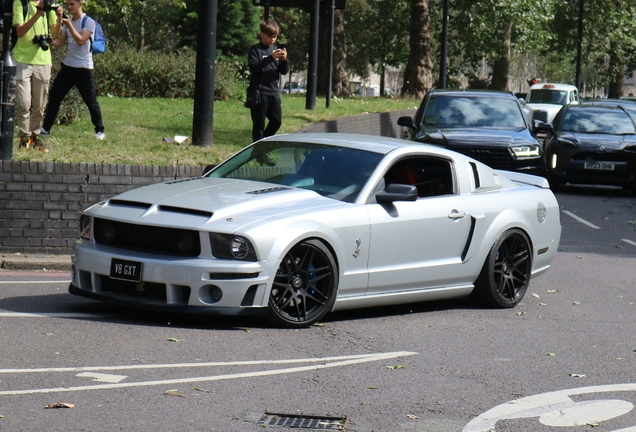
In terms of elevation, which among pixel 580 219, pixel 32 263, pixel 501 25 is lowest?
pixel 580 219

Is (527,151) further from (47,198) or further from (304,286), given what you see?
(304,286)

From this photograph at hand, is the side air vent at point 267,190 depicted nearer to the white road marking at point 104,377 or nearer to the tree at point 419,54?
the white road marking at point 104,377

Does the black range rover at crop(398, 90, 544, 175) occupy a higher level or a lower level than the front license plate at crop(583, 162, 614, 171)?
higher

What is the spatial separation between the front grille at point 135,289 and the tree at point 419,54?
31807mm

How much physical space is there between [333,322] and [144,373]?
2.35 m

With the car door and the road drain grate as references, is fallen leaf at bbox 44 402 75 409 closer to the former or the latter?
the road drain grate

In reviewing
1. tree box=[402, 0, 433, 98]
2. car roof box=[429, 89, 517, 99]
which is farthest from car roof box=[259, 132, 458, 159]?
tree box=[402, 0, 433, 98]

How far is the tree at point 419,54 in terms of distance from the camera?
38.6 meters

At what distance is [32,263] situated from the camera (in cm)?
1055

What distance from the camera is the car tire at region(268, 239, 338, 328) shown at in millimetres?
7551

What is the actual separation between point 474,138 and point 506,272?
8665mm

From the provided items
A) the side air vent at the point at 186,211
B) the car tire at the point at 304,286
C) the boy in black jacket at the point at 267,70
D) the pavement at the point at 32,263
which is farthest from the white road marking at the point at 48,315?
the boy in black jacket at the point at 267,70

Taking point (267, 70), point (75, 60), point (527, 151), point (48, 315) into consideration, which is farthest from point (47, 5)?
point (527, 151)

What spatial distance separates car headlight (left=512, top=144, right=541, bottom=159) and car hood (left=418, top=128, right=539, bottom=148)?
0.28 ft
